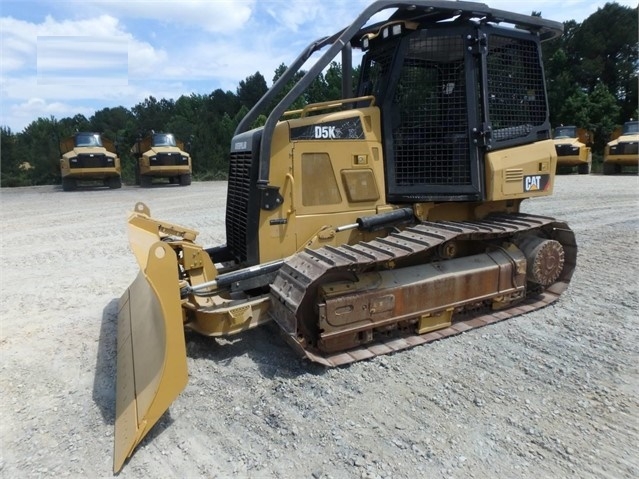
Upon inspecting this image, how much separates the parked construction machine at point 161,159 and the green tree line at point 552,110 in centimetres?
602

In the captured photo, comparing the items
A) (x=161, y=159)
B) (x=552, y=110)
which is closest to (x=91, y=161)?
(x=161, y=159)

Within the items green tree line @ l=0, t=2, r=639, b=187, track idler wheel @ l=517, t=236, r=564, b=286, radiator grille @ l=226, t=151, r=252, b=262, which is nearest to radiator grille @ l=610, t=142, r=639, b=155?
green tree line @ l=0, t=2, r=639, b=187

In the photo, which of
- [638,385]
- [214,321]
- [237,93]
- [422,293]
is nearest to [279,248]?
[214,321]

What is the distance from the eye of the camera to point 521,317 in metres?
4.48

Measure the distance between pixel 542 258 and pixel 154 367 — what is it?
3776 mm

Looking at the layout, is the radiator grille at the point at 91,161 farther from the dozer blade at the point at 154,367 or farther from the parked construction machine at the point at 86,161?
the dozer blade at the point at 154,367

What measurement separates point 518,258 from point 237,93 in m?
46.9

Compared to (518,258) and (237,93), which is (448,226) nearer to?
(518,258)

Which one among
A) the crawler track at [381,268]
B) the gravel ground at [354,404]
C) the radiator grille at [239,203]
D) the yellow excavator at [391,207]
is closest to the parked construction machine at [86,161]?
the gravel ground at [354,404]

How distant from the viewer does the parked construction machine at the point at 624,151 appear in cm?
2047

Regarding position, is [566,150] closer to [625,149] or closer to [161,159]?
[625,149]

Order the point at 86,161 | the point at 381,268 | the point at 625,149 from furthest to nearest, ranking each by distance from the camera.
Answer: the point at 625,149 → the point at 86,161 → the point at 381,268

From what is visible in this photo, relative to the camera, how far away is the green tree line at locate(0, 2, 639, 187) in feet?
93.0

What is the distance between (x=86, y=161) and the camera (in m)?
19.8
